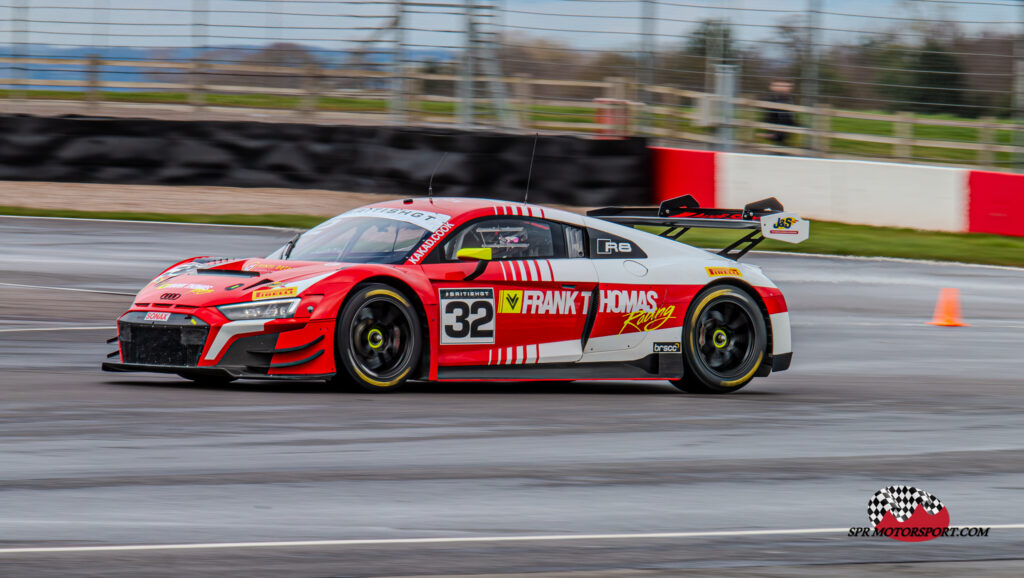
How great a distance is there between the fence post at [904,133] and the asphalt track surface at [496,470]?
32.6 feet

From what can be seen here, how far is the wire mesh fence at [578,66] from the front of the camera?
20.5 meters

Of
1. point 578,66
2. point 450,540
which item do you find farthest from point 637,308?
point 578,66

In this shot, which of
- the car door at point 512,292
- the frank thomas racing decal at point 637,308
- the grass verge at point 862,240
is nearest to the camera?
the car door at point 512,292

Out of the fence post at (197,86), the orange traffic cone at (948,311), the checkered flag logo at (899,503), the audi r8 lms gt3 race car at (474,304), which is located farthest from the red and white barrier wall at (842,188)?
the checkered flag logo at (899,503)

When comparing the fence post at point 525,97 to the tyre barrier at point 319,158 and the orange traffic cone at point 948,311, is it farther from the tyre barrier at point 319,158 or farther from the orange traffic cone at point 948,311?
the orange traffic cone at point 948,311

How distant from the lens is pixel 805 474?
6.72m

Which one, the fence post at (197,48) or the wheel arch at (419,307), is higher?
the fence post at (197,48)

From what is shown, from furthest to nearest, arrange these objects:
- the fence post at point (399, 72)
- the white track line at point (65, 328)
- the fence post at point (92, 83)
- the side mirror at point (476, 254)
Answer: the fence post at point (92, 83) < the fence post at point (399, 72) < the white track line at point (65, 328) < the side mirror at point (476, 254)

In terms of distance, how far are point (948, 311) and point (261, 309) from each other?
8124mm

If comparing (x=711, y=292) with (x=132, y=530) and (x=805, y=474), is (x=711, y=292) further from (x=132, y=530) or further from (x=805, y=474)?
(x=132, y=530)

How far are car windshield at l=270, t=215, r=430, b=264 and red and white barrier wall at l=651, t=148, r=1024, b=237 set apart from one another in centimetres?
1128

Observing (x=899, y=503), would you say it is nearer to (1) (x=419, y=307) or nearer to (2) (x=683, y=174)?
(1) (x=419, y=307)

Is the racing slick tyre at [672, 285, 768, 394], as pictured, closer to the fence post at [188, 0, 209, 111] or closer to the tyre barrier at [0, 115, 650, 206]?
the tyre barrier at [0, 115, 650, 206]

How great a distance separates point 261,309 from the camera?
817 centimetres
